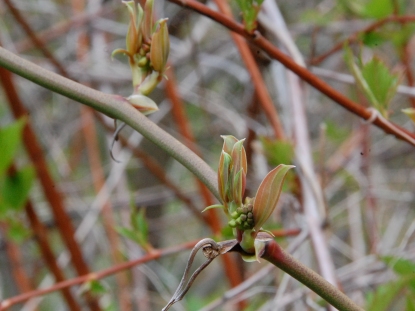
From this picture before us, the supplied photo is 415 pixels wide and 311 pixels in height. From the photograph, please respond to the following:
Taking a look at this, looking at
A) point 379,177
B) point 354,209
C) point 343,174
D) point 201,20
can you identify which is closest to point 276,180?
point 343,174

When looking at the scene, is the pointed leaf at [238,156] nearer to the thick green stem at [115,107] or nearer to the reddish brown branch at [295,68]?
the thick green stem at [115,107]

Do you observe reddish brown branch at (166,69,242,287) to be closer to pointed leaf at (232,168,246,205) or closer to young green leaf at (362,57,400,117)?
young green leaf at (362,57,400,117)

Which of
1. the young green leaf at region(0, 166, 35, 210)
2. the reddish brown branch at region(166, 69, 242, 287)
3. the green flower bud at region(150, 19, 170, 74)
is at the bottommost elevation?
the reddish brown branch at region(166, 69, 242, 287)

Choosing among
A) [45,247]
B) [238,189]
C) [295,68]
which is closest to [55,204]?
[45,247]

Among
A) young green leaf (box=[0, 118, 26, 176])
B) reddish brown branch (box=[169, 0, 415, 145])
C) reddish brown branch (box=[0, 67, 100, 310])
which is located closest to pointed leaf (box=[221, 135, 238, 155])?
reddish brown branch (box=[169, 0, 415, 145])

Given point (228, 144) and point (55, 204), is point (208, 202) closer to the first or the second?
point (55, 204)
